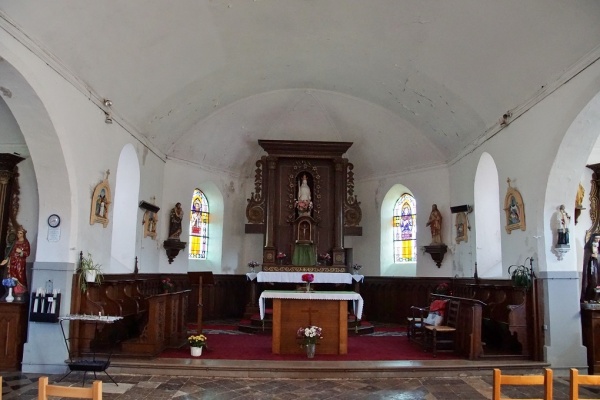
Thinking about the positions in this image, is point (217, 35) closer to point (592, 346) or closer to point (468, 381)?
point (468, 381)

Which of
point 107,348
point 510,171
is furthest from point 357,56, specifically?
point 107,348

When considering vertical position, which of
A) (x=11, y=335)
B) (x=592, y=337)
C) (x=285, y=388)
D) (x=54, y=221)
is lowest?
(x=285, y=388)

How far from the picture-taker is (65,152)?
789 centimetres

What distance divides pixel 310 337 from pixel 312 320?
58cm

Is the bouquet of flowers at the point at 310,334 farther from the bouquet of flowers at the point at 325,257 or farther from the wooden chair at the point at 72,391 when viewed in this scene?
the wooden chair at the point at 72,391

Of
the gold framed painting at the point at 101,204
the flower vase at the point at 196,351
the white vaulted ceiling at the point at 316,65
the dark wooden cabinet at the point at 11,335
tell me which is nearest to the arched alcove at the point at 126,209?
the white vaulted ceiling at the point at 316,65

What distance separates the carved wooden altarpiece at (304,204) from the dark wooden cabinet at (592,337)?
6486 mm

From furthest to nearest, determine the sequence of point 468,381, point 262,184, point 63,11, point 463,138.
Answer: point 262,184 → point 463,138 → point 468,381 → point 63,11

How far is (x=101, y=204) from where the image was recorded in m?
9.12

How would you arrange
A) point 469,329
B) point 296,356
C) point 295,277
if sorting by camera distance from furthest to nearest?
point 295,277, point 296,356, point 469,329

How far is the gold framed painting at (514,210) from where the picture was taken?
912cm

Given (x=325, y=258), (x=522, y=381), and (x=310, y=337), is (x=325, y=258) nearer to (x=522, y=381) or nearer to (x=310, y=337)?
(x=310, y=337)

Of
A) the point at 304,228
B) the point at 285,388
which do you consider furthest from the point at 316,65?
the point at 285,388

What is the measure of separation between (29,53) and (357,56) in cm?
661
